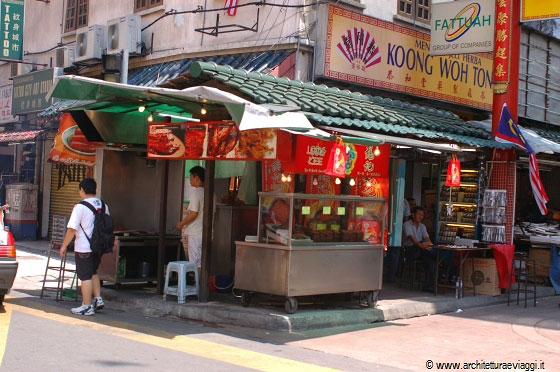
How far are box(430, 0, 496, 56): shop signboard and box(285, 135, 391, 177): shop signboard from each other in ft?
15.2

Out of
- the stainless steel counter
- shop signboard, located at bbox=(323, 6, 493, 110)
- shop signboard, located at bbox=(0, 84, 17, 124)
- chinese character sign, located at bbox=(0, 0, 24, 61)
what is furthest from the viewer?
shop signboard, located at bbox=(0, 84, 17, 124)

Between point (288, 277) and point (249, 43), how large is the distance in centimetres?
658

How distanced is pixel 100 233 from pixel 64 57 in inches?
423

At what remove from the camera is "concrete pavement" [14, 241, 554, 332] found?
9.30 m

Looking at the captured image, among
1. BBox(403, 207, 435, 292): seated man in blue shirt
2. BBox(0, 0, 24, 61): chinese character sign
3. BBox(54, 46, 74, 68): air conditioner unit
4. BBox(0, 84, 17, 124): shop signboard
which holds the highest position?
BBox(0, 0, 24, 61): chinese character sign

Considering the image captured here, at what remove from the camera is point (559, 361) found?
8.06 metres

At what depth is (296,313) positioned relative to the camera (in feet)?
31.3

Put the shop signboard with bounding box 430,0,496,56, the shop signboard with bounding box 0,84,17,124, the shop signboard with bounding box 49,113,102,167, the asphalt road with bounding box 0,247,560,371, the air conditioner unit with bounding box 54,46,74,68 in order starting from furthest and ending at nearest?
the shop signboard with bounding box 0,84,17,124, the air conditioner unit with bounding box 54,46,74,68, the shop signboard with bounding box 430,0,496,56, the shop signboard with bounding box 49,113,102,167, the asphalt road with bounding box 0,247,560,371

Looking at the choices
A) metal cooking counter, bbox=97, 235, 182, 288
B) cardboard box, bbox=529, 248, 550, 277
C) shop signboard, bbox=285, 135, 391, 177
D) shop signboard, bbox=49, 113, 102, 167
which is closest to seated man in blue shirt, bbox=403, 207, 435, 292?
shop signboard, bbox=285, 135, 391, 177

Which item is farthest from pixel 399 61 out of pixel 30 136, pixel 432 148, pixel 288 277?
pixel 30 136

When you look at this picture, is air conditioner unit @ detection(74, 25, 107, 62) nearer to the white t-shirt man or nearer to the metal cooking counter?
the metal cooking counter

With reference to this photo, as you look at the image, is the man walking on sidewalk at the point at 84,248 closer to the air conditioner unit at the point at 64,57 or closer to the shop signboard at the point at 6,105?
the air conditioner unit at the point at 64,57

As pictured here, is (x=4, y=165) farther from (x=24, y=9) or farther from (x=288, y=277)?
(x=288, y=277)

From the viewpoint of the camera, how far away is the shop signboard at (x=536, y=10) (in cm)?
1334
